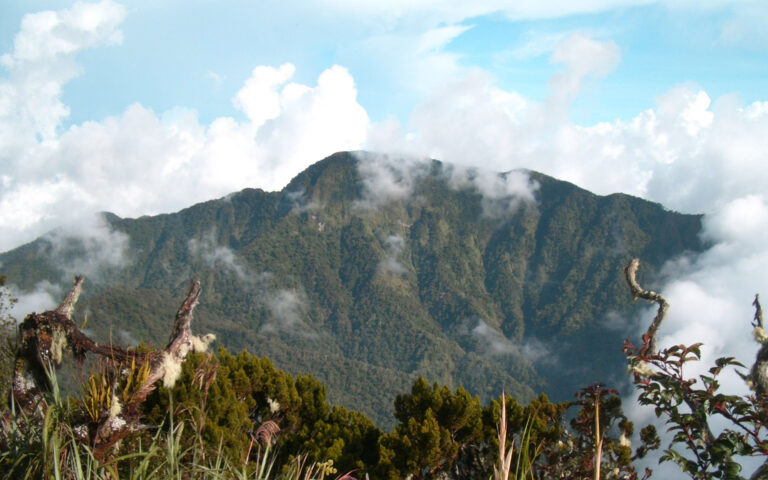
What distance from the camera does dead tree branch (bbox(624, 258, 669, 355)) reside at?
4621mm

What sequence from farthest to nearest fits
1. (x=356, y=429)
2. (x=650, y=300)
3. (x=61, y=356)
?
(x=356, y=429), (x=61, y=356), (x=650, y=300)

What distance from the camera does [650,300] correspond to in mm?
4750

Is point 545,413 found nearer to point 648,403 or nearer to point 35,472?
point 648,403


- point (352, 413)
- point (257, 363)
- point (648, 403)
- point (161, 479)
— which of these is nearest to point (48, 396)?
point (161, 479)

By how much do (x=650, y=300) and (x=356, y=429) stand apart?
1054 centimetres

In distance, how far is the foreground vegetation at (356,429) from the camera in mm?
4023

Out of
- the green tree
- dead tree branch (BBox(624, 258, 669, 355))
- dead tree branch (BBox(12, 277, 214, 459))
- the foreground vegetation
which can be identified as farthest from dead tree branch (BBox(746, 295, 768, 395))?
the green tree

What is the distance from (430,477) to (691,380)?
840cm

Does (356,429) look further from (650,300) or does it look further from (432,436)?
(650,300)

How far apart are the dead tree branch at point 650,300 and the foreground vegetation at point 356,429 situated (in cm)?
2

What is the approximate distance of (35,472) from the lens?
3928 millimetres

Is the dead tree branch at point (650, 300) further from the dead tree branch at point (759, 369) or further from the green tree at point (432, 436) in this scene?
the green tree at point (432, 436)

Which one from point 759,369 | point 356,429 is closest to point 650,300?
point 759,369

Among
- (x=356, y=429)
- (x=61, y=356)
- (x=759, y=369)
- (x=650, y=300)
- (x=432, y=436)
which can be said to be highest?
(x=650, y=300)
